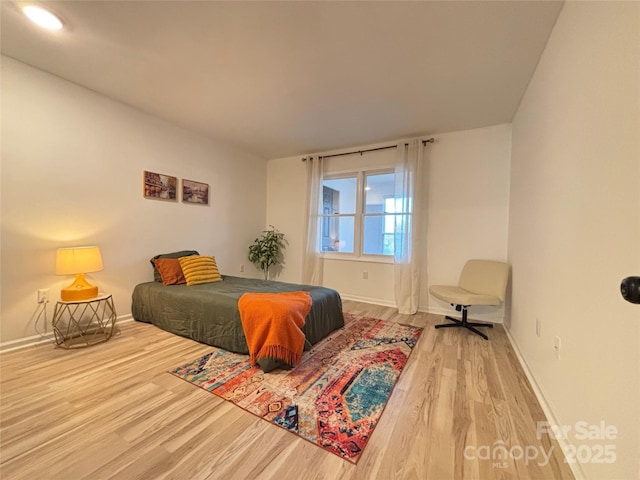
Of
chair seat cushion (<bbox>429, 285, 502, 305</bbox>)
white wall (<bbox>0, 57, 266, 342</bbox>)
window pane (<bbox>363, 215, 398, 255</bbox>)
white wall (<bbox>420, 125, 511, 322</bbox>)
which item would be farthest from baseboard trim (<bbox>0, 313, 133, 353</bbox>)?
white wall (<bbox>420, 125, 511, 322</bbox>)

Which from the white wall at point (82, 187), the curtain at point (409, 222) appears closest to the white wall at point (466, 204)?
the curtain at point (409, 222)

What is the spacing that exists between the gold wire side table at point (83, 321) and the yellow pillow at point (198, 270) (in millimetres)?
753

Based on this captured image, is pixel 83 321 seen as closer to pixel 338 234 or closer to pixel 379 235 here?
pixel 338 234

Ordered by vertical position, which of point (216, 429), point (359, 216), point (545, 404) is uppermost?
point (359, 216)

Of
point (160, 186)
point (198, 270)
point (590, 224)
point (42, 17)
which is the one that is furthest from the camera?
point (160, 186)

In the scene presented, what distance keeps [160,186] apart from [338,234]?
2736 mm

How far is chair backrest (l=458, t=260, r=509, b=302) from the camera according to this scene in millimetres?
2734

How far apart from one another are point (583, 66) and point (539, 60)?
1.03m

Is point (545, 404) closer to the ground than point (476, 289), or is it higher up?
closer to the ground

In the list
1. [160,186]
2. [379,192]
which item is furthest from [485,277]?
[160,186]

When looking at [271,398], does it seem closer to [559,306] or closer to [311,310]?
[311,310]

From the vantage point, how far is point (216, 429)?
138 cm

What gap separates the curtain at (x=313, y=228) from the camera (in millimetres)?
4320

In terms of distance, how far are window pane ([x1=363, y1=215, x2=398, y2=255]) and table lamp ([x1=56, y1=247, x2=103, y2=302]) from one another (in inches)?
133
